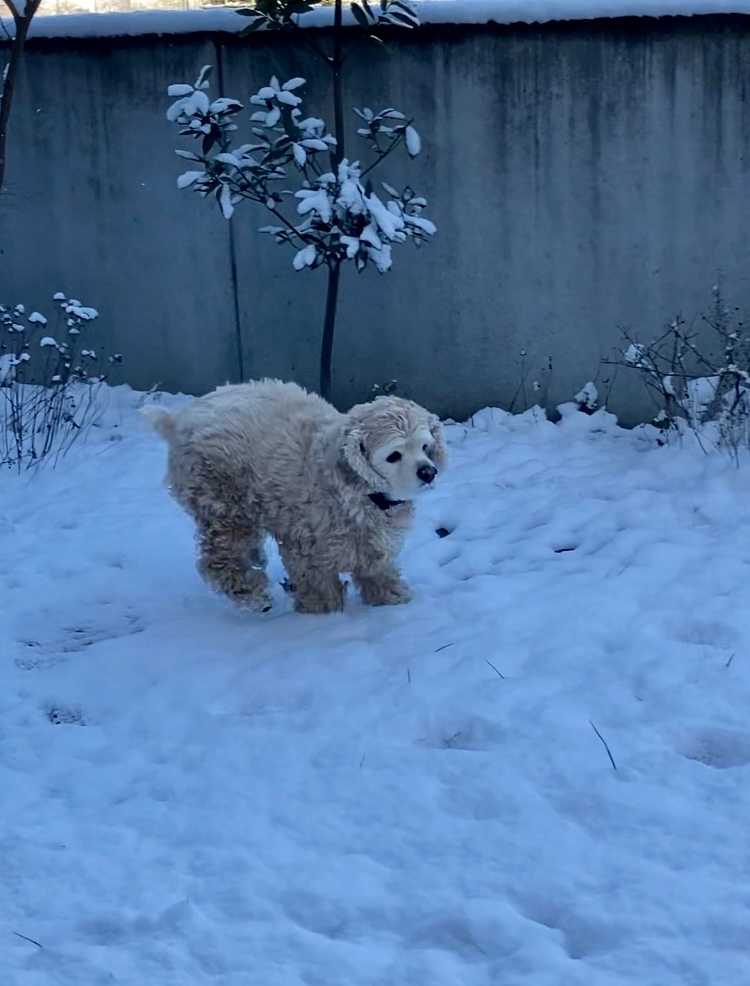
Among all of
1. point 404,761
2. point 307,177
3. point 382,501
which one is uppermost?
point 307,177

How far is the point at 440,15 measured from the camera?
637cm

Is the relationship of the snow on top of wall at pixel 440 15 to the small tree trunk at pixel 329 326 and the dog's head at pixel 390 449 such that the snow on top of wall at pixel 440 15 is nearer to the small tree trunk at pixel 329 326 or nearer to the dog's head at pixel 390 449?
the small tree trunk at pixel 329 326

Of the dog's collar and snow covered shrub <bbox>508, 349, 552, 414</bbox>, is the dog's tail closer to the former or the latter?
the dog's collar

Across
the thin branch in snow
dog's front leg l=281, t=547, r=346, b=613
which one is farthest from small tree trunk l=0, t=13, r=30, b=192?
the thin branch in snow

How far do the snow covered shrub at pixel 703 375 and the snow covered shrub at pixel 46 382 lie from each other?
3.14m

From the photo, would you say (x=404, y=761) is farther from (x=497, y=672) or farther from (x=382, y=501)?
(x=382, y=501)

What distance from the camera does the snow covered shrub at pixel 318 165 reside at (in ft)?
20.0

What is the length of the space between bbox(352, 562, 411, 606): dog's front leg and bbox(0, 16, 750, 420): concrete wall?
254 cm

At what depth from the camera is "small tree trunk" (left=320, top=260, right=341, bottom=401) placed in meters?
6.48

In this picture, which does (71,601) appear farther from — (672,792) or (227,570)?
(672,792)

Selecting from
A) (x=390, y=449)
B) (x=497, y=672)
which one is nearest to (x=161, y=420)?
(x=390, y=449)

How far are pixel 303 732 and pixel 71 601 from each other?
5.18 ft

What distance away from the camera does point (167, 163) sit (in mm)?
7207

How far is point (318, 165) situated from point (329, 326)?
3.08 feet
